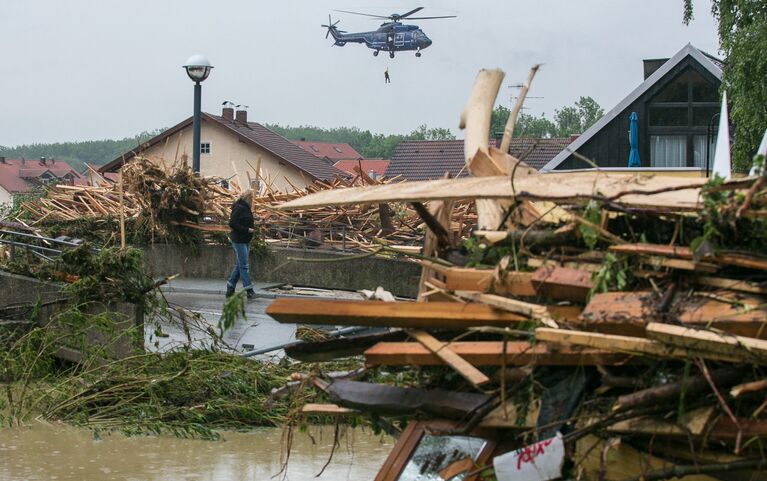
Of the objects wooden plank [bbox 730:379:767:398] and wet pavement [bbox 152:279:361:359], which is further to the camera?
wet pavement [bbox 152:279:361:359]

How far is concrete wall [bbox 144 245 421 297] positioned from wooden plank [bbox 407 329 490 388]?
14.5m

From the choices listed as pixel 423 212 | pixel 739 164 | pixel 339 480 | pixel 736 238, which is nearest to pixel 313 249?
pixel 739 164

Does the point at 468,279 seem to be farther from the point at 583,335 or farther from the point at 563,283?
the point at 583,335

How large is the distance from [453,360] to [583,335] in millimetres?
657

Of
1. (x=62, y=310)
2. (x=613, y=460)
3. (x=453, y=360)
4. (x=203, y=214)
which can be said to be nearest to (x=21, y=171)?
(x=203, y=214)

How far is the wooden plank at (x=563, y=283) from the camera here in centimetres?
443

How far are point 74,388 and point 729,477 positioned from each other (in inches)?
372

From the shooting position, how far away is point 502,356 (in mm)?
4590

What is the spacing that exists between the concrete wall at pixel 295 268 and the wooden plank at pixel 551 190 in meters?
14.1

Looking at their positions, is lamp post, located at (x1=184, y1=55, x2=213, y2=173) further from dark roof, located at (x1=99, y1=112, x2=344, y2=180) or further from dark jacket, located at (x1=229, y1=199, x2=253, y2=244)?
dark roof, located at (x1=99, y1=112, x2=344, y2=180)

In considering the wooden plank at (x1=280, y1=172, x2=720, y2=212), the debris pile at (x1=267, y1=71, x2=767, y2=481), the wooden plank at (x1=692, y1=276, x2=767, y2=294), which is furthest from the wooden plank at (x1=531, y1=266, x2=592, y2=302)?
the wooden plank at (x1=692, y1=276, x2=767, y2=294)

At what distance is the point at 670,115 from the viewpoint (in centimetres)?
3525

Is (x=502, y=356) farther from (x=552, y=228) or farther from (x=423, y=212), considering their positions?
(x=423, y=212)

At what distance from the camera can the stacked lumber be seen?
74.6 feet
